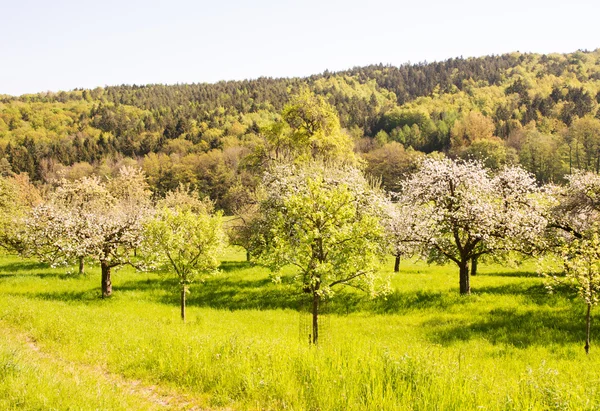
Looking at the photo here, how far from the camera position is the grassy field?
281 inches

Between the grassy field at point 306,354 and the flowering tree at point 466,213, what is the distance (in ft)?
11.5

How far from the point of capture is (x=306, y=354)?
9109 mm

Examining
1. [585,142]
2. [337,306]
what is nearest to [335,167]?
[337,306]

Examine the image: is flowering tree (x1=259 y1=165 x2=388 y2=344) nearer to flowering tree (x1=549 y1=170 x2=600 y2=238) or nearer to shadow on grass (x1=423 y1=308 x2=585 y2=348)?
shadow on grass (x1=423 y1=308 x2=585 y2=348)

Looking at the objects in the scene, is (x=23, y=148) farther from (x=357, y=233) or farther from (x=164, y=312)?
(x=357, y=233)

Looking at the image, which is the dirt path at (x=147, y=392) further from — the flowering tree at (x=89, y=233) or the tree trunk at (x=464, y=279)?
the tree trunk at (x=464, y=279)

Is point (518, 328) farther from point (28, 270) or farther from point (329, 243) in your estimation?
point (28, 270)

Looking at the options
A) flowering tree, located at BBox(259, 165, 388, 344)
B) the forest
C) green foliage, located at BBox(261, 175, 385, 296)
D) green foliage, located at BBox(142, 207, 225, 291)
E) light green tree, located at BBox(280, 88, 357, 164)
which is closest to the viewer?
the forest

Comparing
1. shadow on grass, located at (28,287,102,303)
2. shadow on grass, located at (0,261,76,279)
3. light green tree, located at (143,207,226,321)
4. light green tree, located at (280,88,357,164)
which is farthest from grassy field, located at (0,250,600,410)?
light green tree, located at (280,88,357,164)

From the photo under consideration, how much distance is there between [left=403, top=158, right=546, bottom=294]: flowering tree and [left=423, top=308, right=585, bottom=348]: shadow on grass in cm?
470

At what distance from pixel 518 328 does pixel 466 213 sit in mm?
7673

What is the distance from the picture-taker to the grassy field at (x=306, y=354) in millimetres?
7133

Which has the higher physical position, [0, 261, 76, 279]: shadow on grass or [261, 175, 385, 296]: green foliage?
[261, 175, 385, 296]: green foliage

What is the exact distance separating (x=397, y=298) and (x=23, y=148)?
208545mm
